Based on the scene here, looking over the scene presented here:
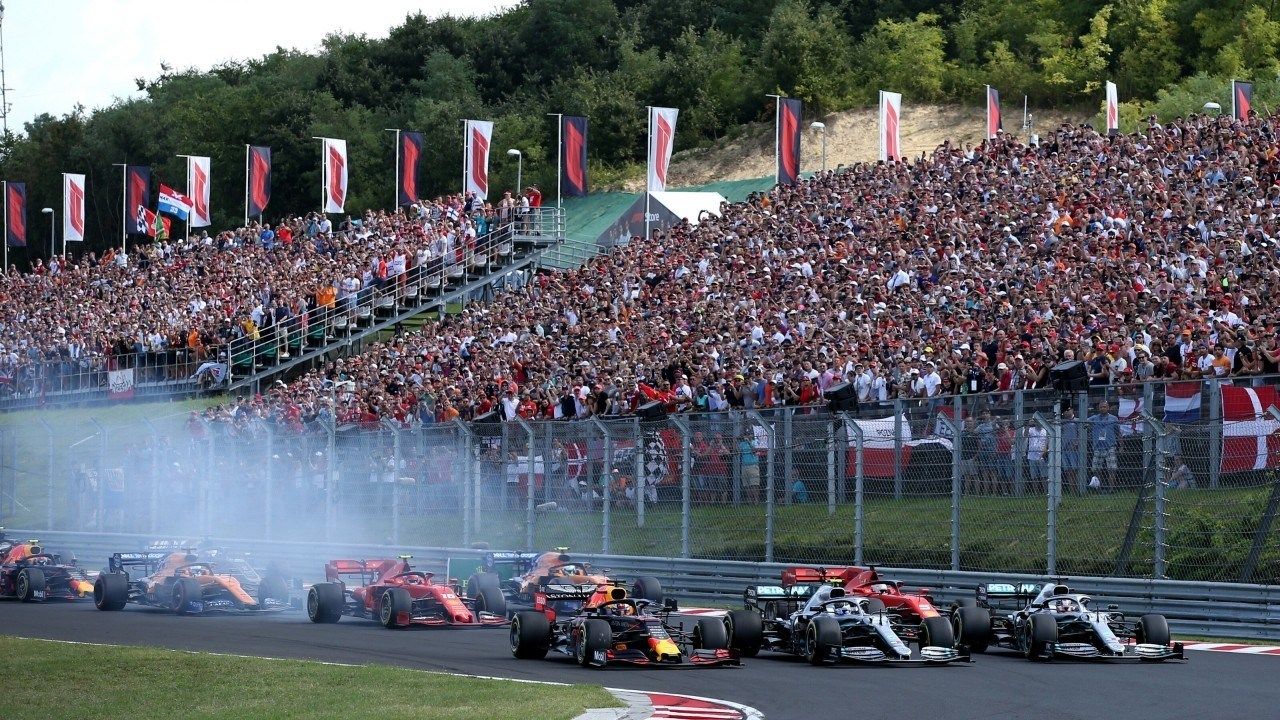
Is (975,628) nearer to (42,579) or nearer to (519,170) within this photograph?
(42,579)

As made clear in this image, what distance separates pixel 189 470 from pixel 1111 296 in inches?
687

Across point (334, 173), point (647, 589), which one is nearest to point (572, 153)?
point (334, 173)

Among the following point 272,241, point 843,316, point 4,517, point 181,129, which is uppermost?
point 181,129

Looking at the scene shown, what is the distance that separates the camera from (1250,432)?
738 inches

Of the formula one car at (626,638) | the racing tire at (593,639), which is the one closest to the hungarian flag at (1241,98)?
the formula one car at (626,638)

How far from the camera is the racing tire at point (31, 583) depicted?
25.8 meters

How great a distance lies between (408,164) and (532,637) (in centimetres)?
3835

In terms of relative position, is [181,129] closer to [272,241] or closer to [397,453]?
[272,241]

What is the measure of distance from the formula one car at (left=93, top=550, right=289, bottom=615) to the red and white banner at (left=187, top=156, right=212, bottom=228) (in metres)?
39.3

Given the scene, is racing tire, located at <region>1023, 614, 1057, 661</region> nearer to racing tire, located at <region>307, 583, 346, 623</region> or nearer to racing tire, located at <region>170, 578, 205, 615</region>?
racing tire, located at <region>307, 583, 346, 623</region>

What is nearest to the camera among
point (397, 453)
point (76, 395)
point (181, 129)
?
point (397, 453)

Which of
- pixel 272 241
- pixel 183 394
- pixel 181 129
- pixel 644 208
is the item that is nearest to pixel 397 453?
pixel 183 394

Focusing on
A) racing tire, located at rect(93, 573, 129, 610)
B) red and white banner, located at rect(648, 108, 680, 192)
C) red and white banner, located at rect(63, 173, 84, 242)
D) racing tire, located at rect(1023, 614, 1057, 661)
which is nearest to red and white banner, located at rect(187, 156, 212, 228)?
red and white banner, located at rect(63, 173, 84, 242)

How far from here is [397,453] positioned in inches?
1117
